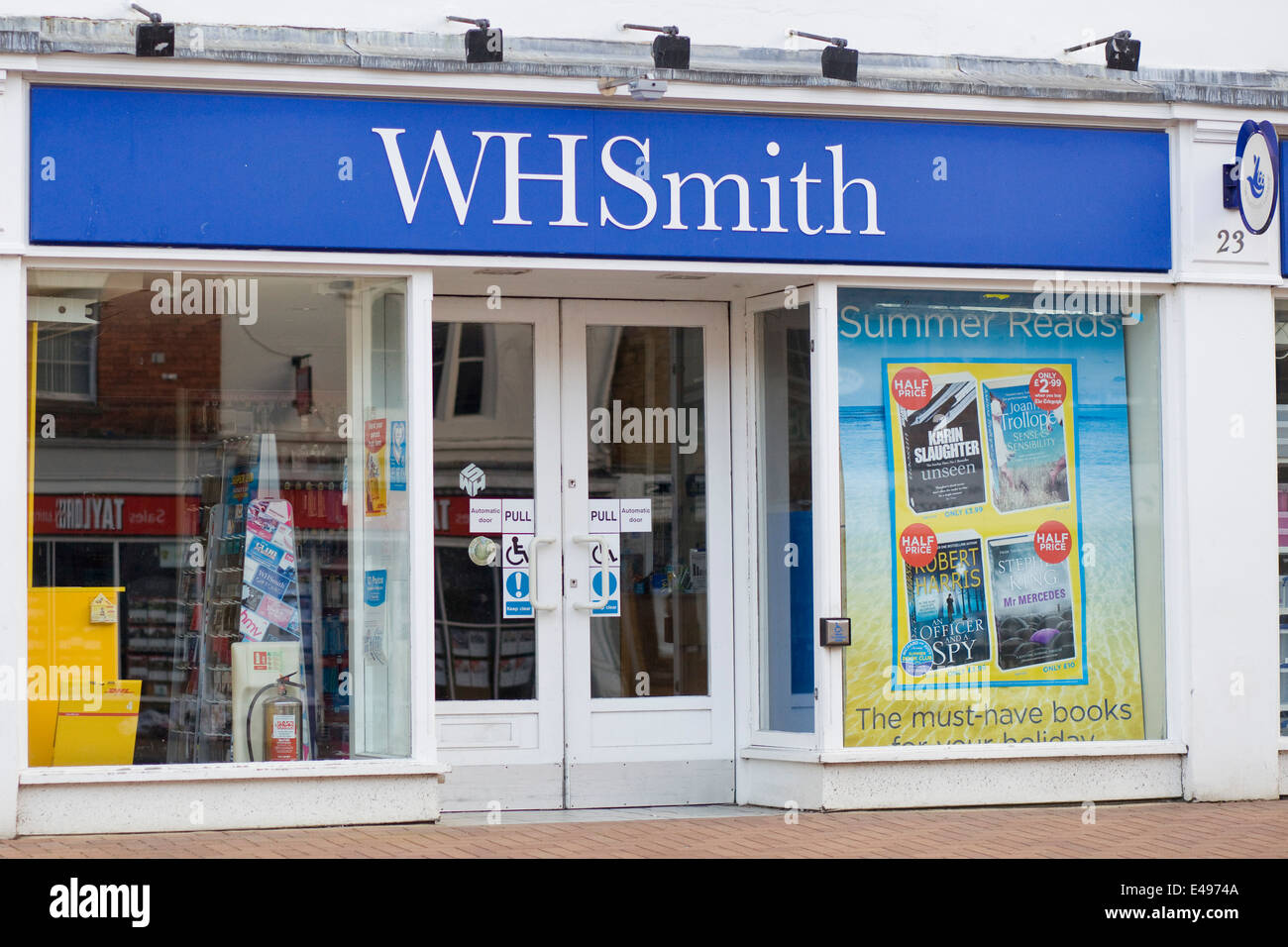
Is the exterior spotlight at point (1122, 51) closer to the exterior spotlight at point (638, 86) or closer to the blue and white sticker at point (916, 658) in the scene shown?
the exterior spotlight at point (638, 86)

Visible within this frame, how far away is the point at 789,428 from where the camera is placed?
9.16 m

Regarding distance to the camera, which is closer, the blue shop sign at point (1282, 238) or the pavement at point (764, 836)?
the pavement at point (764, 836)

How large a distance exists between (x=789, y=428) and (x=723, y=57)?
6.44ft

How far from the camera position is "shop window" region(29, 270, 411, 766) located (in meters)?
8.14

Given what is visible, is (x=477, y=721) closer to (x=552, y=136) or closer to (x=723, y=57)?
(x=552, y=136)

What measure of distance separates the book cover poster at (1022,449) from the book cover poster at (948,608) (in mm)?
360

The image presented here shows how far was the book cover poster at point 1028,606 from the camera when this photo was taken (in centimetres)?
913

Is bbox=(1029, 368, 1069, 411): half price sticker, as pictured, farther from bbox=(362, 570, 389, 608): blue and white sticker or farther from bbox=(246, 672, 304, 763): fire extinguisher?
bbox=(246, 672, 304, 763): fire extinguisher

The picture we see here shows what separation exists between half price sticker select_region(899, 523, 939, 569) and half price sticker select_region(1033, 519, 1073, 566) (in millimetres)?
592

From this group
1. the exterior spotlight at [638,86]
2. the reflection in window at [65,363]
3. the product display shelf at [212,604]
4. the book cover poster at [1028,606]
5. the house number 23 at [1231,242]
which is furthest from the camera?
the house number 23 at [1231,242]

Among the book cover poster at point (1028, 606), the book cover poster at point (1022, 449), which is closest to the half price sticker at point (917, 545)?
the book cover poster at point (1028, 606)

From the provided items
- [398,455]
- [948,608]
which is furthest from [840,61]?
[398,455]

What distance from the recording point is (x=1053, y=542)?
30.2 feet

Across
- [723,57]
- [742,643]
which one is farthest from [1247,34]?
[742,643]
